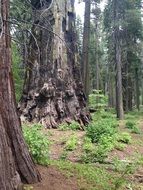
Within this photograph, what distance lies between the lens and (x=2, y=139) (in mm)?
5504

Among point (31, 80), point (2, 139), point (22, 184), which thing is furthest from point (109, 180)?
point (31, 80)

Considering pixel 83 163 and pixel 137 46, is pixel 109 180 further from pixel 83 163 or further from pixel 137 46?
pixel 137 46

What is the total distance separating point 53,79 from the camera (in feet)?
44.8

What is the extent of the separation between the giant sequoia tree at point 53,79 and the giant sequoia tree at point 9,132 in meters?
7.01

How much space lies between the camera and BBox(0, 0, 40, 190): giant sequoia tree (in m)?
5.52

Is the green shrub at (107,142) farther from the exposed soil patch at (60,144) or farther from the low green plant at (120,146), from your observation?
the exposed soil patch at (60,144)

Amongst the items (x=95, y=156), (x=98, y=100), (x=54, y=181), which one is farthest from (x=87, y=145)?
(x=98, y=100)

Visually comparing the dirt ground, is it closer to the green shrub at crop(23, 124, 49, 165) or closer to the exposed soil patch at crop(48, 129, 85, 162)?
the exposed soil patch at crop(48, 129, 85, 162)

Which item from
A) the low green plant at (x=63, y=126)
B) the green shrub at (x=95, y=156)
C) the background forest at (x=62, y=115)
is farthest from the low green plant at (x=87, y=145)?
the low green plant at (x=63, y=126)

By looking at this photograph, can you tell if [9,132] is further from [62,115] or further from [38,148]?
[62,115]

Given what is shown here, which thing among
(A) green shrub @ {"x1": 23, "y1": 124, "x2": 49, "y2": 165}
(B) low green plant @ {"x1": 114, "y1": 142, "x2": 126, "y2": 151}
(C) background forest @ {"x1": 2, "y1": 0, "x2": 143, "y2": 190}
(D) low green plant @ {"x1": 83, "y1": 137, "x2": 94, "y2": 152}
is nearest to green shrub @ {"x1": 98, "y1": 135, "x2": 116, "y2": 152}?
(C) background forest @ {"x1": 2, "y1": 0, "x2": 143, "y2": 190}

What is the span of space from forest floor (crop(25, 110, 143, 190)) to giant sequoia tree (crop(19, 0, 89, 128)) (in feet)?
5.90

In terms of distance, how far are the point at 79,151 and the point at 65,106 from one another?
412cm

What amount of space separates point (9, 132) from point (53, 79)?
7.93 m
